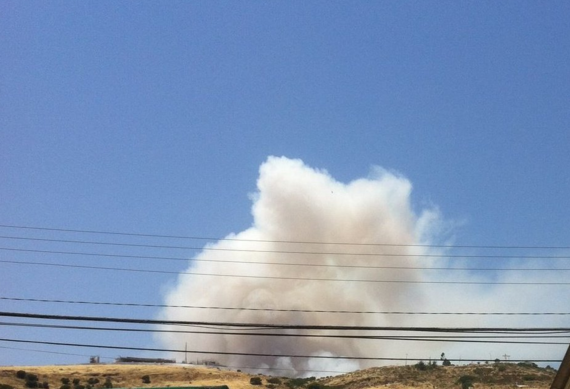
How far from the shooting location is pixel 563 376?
18.0 meters

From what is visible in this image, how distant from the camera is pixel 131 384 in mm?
91062

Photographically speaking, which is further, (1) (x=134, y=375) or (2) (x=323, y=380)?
(2) (x=323, y=380)

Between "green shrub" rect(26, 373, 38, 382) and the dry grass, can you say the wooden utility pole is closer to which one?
the dry grass

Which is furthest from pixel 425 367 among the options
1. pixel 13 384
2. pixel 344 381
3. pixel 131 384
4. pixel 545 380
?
pixel 13 384

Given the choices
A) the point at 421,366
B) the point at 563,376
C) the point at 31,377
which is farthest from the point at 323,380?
the point at 563,376

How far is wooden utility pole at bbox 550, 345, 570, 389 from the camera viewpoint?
17.6 metres

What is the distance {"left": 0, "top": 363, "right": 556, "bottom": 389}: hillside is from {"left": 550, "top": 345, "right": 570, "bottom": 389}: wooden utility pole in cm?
7331

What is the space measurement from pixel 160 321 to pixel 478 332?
9.67 metres

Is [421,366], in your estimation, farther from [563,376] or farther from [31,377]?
[563,376]

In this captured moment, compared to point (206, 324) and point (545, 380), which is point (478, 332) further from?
point (545, 380)

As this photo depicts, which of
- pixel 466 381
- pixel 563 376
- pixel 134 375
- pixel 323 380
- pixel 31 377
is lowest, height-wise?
pixel 563 376

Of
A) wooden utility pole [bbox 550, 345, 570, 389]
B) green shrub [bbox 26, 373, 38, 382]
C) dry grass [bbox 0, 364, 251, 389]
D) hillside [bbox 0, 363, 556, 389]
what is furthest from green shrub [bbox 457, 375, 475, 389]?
wooden utility pole [bbox 550, 345, 570, 389]

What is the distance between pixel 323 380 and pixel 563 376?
3829 inches

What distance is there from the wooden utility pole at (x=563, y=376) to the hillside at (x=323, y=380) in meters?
73.3
